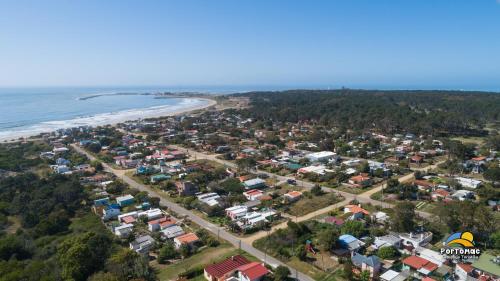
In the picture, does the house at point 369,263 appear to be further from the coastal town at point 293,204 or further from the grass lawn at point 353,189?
the grass lawn at point 353,189

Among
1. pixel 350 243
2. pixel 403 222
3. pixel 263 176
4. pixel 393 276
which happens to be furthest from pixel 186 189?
pixel 393 276

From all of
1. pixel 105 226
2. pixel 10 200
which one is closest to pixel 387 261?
pixel 105 226

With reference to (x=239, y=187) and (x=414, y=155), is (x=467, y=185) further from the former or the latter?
(x=239, y=187)

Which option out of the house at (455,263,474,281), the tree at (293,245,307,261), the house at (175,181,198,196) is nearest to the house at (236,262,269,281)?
the tree at (293,245,307,261)

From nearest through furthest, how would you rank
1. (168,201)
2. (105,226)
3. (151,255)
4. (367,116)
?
(151,255) < (105,226) < (168,201) < (367,116)

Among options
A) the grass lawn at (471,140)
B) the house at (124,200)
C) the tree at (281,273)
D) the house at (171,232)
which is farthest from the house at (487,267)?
the grass lawn at (471,140)

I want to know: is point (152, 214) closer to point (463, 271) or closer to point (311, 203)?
point (311, 203)
